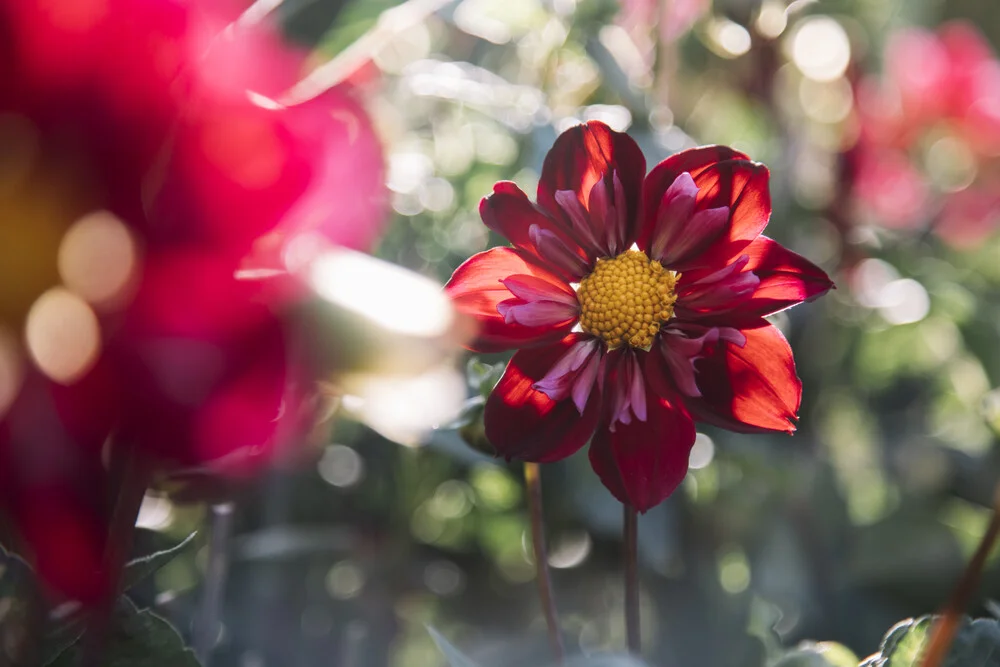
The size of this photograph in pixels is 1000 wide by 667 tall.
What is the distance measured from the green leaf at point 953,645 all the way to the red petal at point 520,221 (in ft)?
0.49

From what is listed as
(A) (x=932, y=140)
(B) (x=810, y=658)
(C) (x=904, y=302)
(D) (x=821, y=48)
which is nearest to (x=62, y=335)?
(B) (x=810, y=658)

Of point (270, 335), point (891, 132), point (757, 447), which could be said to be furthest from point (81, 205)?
point (891, 132)

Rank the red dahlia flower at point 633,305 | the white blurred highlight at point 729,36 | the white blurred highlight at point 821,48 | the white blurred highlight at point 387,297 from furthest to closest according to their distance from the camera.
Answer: the white blurred highlight at point 821,48 → the white blurred highlight at point 729,36 → the red dahlia flower at point 633,305 → the white blurred highlight at point 387,297

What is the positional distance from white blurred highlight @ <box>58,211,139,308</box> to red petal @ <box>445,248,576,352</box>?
0.35ft

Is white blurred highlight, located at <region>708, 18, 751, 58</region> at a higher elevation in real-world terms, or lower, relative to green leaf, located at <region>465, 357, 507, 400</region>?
higher

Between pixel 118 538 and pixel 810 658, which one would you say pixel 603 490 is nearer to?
pixel 810 658

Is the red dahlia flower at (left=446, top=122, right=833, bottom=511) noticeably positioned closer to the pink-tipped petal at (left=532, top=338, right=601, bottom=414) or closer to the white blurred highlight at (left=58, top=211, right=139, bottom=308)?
the pink-tipped petal at (left=532, top=338, right=601, bottom=414)

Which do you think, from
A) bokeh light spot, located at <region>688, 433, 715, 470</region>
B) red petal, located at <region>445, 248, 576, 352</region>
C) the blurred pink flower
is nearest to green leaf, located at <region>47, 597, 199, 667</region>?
red petal, located at <region>445, 248, 576, 352</region>

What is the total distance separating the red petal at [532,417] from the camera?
10.0 inches

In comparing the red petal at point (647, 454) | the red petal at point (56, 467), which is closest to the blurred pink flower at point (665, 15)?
the red petal at point (647, 454)

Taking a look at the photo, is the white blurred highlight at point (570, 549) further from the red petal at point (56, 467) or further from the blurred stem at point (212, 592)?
the red petal at point (56, 467)

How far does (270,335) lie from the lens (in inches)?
6.6

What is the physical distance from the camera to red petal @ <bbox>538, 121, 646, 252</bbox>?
10.5 inches

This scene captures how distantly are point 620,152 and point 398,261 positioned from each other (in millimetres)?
262
